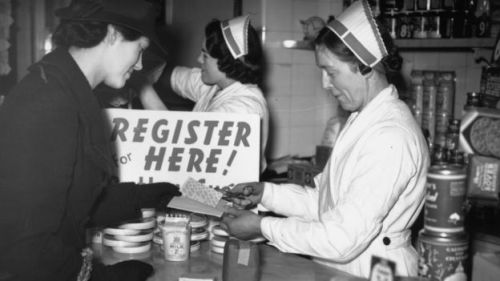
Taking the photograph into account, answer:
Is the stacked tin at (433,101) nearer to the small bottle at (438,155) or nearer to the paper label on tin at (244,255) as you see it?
the small bottle at (438,155)

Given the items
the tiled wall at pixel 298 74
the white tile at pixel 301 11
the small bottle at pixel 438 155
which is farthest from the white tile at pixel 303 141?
the small bottle at pixel 438 155

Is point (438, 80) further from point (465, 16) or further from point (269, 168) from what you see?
point (269, 168)

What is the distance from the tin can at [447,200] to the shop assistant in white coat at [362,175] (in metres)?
0.34

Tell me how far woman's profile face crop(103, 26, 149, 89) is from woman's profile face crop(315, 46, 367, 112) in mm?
552

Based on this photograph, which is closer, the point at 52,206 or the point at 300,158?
the point at 52,206

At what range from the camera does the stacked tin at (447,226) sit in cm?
132

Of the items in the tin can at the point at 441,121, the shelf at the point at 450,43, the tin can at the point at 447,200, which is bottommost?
the tin can at the point at 447,200

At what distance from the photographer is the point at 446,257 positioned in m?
1.33

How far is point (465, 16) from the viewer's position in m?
3.21

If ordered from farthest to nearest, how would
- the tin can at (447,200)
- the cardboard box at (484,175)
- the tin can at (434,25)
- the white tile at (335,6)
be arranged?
the white tile at (335,6)
the tin can at (434,25)
the cardboard box at (484,175)
the tin can at (447,200)

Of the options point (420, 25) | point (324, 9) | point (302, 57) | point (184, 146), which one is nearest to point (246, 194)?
point (184, 146)

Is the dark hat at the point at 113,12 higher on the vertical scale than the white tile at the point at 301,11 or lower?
lower

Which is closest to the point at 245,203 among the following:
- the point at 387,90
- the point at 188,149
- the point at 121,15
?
the point at 188,149

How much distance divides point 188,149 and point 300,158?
1579 millimetres
